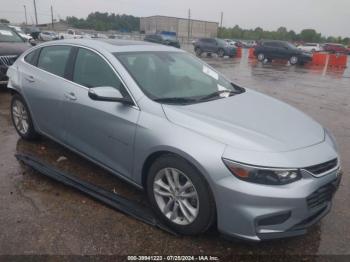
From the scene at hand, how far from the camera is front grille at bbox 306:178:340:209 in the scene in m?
2.52

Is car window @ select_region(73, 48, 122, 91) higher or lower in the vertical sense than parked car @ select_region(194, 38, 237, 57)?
higher

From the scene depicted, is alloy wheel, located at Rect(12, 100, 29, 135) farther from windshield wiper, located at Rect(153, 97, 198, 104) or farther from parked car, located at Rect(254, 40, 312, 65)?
parked car, located at Rect(254, 40, 312, 65)

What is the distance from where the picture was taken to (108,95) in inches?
121

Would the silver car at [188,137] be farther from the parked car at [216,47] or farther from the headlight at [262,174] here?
the parked car at [216,47]

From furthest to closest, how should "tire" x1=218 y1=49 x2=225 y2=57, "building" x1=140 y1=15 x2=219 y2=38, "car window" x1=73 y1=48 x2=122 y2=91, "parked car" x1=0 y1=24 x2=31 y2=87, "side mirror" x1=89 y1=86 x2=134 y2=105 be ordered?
"building" x1=140 y1=15 x2=219 y2=38
"tire" x1=218 y1=49 x2=225 y2=57
"parked car" x1=0 y1=24 x2=31 y2=87
"car window" x1=73 y1=48 x2=122 y2=91
"side mirror" x1=89 y1=86 x2=134 y2=105

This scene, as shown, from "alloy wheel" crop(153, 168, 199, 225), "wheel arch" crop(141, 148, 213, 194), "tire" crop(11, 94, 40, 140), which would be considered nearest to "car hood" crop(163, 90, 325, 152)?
"wheel arch" crop(141, 148, 213, 194)

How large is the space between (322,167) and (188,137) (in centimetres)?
111

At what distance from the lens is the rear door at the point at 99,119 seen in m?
3.16

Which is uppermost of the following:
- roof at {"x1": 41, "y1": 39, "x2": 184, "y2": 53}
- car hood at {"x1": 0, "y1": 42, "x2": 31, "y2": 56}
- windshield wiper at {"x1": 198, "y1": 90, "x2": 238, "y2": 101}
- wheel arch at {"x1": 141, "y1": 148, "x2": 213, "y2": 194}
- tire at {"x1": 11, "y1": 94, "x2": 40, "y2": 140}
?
A: roof at {"x1": 41, "y1": 39, "x2": 184, "y2": 53}

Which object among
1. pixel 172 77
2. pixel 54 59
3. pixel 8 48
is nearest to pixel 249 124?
pixel 172 77

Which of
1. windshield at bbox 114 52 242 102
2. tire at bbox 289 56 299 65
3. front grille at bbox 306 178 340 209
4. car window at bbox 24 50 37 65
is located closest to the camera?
front grille at bbox 306 178 340 209

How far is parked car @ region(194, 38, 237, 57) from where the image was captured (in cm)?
2811

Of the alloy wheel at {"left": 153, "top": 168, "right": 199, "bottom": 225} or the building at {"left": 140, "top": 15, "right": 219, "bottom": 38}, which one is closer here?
the alloy wheel at {"left": 153, "top": 168, "right": 199, "bottom": 225}

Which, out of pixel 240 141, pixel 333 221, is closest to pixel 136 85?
pixel 240 141
